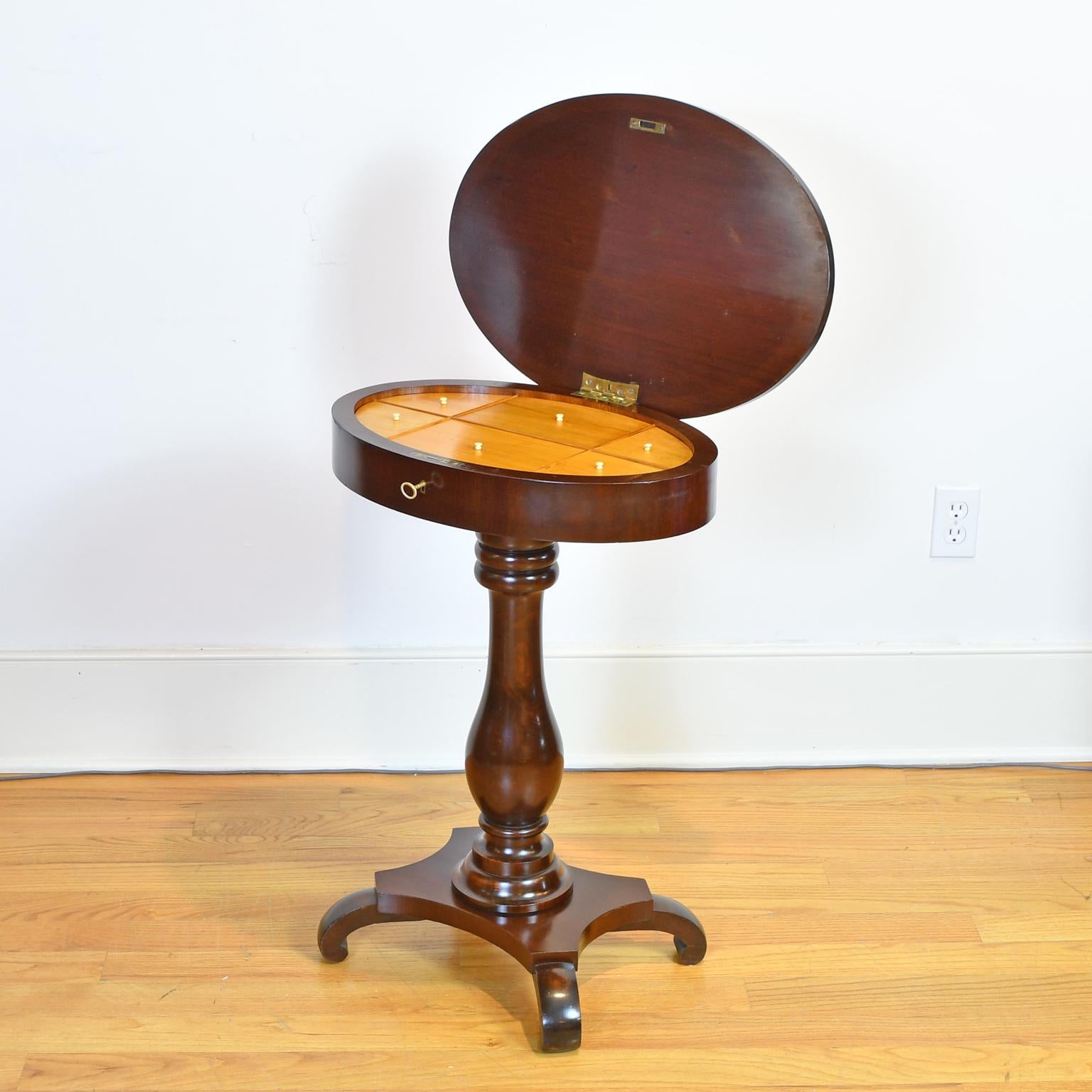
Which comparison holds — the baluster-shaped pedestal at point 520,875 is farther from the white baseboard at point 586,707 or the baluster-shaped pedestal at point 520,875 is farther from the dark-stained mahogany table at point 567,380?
the white baseboard at point 586,707

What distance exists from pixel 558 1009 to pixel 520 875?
0.17m

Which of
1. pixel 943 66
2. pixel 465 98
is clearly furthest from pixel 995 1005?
pixel 465 98

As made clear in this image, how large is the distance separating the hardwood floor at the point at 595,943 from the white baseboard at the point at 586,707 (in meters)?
0.05

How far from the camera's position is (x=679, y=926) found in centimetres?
157

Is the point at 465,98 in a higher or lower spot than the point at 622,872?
higher

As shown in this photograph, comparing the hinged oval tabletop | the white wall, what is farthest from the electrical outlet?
the hinged oval tabletop

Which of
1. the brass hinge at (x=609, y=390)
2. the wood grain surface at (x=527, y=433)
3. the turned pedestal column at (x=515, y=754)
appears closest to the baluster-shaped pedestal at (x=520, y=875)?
the turned pedestal column at (x=515, y=754)

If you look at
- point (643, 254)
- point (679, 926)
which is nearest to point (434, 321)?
point (643, 254)

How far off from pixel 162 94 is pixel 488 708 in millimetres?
1011

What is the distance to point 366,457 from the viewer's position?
51.5 inches

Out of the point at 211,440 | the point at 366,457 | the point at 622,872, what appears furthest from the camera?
the point at 211,440

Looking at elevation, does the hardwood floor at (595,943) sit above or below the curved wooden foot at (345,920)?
below

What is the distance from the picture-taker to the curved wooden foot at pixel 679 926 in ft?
5.12

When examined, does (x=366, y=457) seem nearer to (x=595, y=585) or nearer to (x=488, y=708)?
(x=488, y=708)
